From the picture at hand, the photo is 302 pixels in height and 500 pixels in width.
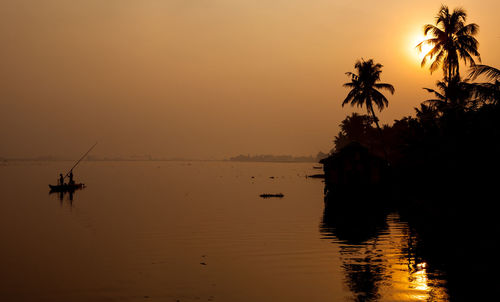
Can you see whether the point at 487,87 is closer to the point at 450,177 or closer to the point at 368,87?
the point at 450,177

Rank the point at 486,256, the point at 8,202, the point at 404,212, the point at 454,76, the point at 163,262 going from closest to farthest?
the point at 486,256, the point at 163,262, the point at 404,212, the point at 454,76, the point at 8,202

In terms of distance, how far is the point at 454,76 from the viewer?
4309 cm

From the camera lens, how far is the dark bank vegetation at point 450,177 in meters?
20.1

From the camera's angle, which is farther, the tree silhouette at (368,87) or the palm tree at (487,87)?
the tree silhouette at (368,87)

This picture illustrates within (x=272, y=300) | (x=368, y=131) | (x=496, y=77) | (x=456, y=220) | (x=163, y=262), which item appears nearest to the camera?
(x=272, y=300)

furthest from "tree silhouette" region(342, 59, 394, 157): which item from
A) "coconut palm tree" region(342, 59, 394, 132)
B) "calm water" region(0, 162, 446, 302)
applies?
"calm water" region(0, 162, 446, 302)

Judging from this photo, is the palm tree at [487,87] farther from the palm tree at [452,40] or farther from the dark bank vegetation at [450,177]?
the palm tree at [452,40]

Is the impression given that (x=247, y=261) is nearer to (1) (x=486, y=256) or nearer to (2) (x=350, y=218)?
(1) (x=486, y=256)

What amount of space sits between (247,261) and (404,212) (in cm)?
2090

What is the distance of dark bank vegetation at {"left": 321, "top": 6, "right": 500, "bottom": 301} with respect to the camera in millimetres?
20141

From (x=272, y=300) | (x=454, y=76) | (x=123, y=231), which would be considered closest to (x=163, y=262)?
(x=272, y=300)

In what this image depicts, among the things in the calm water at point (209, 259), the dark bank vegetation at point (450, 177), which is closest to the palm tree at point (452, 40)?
the dark bank vegetation at point (450, 177)

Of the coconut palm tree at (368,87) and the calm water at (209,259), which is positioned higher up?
the coconut palm tree at (368,87)

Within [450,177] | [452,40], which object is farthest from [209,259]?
[452,40]
